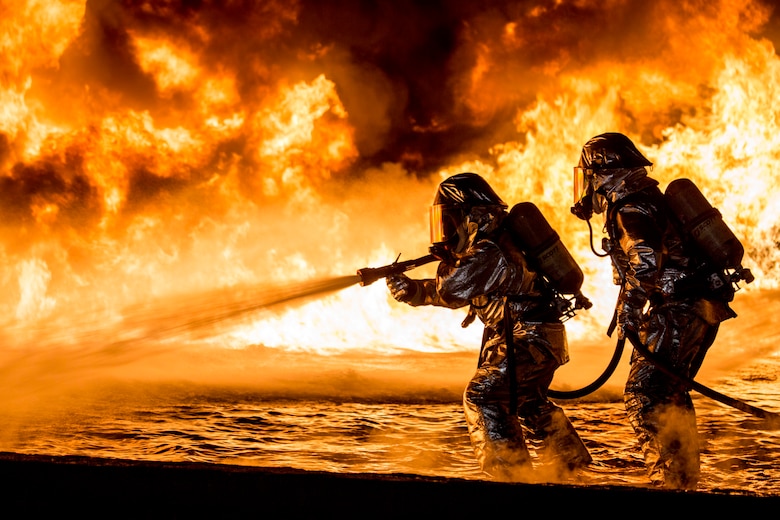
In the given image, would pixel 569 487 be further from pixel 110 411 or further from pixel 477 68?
pixel 477 68

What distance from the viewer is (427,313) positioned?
1047 centimetres

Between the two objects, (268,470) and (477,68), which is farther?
(477,68)

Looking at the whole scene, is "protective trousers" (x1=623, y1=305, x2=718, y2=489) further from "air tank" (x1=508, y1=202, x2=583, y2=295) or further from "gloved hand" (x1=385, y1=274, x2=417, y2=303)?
"gloved hand" (x1=385, y1=274, x2=417, y2=303)

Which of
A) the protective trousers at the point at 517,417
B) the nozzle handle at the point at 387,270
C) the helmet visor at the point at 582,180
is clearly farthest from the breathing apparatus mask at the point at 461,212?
the protective trousers at the point at 517,417

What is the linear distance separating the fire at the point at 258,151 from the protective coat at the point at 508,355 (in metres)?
5.51

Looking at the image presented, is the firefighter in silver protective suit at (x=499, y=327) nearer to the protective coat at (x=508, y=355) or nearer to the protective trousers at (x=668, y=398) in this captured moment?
the protective coat at (x=508, y=355)

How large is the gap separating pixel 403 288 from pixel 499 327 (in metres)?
0.61

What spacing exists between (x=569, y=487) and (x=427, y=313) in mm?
7591

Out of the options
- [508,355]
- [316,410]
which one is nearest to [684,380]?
[508,355]

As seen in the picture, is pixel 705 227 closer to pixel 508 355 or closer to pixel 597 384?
pixel 597 384

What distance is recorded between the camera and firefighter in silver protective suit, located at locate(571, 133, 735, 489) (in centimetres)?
423

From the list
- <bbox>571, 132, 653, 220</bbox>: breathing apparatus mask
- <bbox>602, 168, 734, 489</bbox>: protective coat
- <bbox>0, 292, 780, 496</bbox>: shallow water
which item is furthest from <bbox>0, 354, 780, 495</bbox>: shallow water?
<bbox>571, 132, 653, 220</bbox>: breathing apparatus mask

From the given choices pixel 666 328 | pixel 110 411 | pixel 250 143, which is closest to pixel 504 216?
pixel 666 328

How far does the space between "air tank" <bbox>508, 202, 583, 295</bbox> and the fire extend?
18.0ft
